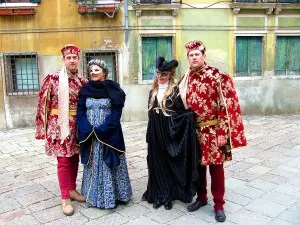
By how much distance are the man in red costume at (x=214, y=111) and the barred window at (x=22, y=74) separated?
19.1 ft

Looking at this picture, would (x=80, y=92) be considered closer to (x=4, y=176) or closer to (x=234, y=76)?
(x=4, y=176)

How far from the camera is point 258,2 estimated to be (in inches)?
353

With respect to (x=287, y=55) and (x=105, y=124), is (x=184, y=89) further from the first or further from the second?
(x=287, y=55)

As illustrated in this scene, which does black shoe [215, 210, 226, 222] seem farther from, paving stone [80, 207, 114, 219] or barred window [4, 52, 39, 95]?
barred window [4, 52, 39, 95]

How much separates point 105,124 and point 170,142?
0.71m

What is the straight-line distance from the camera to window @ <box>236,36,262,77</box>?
Answer: 9.30 metres

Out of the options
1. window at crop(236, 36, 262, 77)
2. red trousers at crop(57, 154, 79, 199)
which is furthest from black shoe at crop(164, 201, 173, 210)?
window at crop(236, 36, 262, 77)

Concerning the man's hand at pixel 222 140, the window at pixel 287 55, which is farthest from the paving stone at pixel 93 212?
the window at pixel 287 55

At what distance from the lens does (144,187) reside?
455 cm

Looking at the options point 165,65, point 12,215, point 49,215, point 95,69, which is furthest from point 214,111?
point 12,215

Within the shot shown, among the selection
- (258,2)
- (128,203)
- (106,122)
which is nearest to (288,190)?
(128,203)

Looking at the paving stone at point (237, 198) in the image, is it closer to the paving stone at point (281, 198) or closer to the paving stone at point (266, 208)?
the paving stone at point (266, 208)

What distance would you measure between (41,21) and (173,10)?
3.18 m

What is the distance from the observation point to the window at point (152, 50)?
8.80 meters
